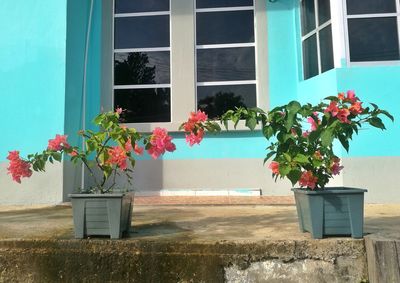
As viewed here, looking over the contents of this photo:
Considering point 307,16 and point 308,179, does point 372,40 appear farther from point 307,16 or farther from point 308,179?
point 308,179

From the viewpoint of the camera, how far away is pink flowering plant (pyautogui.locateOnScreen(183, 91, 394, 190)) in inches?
115

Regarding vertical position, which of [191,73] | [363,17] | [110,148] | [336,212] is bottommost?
[336,212]

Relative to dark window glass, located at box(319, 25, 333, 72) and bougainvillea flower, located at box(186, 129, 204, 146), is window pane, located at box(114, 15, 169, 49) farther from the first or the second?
bougainvillea flower, located at box(186, 129, 204, 146)

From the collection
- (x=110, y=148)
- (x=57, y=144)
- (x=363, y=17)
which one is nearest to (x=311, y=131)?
(x=110, y=148)

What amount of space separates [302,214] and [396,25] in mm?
3672

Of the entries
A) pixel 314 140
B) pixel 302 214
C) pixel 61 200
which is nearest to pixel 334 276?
pixel 302 214

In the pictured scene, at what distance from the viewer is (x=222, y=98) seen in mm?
6715

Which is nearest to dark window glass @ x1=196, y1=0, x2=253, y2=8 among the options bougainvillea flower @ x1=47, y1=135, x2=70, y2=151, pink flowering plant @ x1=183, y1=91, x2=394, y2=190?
pink flowering plant @ x1=183, y1=91, x2=394, y2=190

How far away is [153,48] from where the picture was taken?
6.87 metres

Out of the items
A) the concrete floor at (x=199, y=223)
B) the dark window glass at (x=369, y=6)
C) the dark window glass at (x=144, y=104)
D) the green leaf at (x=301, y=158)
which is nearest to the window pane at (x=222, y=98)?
the dark window glass at (x=144, y=104)

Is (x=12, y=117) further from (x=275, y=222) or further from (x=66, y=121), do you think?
(x=275, y=222)

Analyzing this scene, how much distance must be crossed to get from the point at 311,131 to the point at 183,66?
13.0 ft

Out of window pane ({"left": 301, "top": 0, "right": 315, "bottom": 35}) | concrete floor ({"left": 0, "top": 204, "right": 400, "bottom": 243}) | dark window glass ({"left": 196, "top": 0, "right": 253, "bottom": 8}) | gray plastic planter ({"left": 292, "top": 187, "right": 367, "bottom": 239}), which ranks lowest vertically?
concrete floor ({"left": 0, "top": 204, "right": 400, "bottom": 243})

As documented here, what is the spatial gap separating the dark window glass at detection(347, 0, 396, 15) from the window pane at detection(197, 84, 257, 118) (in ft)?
6.01
